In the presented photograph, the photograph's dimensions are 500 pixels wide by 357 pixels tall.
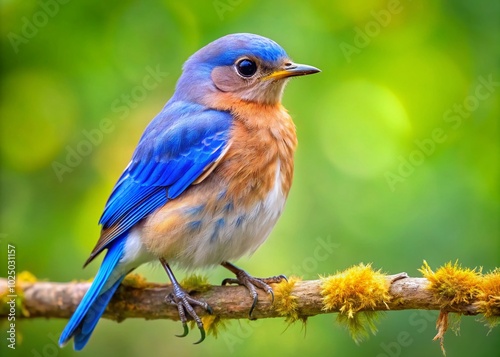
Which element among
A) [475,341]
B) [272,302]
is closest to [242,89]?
[272,302]

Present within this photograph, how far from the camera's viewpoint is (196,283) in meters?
4.76

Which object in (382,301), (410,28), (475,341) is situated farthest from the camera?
(410,28)

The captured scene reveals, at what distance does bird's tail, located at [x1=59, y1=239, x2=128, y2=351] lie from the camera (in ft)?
15.6

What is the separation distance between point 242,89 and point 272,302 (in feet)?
5.48

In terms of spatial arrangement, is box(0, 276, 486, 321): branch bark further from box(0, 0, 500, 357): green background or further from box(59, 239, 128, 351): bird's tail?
box(0, 0, 500, 357): green background

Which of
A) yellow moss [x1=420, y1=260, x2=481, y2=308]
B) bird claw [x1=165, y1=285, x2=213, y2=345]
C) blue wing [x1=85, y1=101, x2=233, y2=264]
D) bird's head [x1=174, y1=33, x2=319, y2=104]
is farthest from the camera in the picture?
bird's head [x1=174, y1=33, x2=319, y2=104]

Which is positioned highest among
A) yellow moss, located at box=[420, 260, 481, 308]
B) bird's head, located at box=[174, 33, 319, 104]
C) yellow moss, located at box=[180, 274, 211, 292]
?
bird's head, located at box=[174, 33, 319, 104]

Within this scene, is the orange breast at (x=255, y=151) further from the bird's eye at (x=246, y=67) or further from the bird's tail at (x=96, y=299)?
the bird's tail at (x=96, y=299)

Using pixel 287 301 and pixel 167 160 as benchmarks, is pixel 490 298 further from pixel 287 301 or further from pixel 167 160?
pixel 167 160

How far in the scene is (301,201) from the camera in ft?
18.3

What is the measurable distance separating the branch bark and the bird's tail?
15 cm

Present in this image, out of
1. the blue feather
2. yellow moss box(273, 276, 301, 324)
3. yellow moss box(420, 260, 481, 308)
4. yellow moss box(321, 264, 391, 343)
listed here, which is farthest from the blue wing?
yellow moss box(420, 260, 481, 308)

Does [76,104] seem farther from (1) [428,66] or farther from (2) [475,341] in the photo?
(2) [475,341]

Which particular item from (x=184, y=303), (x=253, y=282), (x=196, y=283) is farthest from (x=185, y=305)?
(x=253, y=282)
